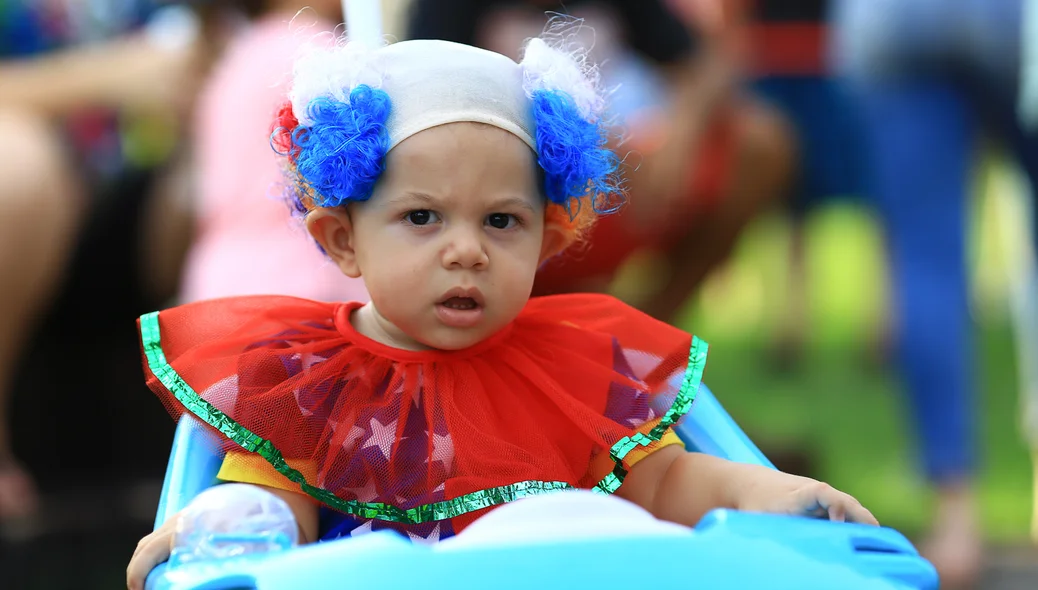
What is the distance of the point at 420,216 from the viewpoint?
3.86 ft

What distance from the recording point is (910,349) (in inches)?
83.6

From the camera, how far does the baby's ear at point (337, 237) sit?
124 centimetres

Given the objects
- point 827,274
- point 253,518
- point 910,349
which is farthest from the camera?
point 827,274

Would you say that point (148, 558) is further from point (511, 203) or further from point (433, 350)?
point (511, 203)

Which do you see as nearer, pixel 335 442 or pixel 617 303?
pixel 335 442

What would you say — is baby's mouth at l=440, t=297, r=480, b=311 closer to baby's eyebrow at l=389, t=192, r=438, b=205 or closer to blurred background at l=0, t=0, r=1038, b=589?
baby's eyebrow at l=389, t=192, r=438, b=205

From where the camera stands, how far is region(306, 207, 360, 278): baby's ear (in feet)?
4.08

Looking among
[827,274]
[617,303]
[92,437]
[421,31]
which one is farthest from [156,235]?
[827,274]

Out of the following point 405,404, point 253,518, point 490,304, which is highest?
point 490,304

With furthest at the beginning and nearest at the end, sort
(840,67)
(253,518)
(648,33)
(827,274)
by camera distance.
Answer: (827,274) < (840,67) < (648,33) < (253,518)

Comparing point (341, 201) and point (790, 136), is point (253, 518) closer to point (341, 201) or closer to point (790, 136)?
point (341, 201)

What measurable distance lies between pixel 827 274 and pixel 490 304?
14.2 feet

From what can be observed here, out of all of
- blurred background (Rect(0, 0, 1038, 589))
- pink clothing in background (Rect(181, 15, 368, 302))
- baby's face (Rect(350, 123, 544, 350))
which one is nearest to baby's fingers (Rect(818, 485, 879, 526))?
baby's face (Rect(350, 123, 544, 350))

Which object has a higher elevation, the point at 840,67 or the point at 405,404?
the point at 840,67
